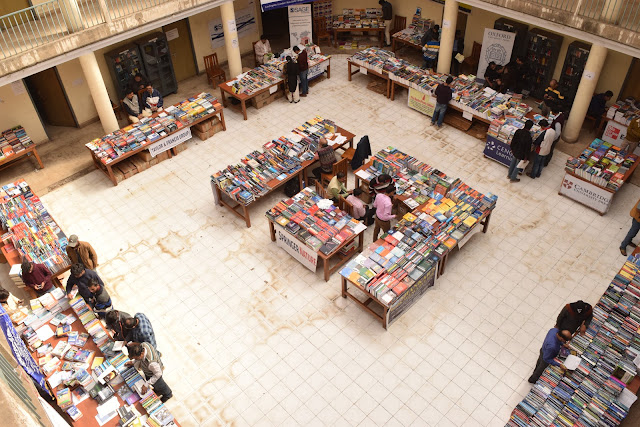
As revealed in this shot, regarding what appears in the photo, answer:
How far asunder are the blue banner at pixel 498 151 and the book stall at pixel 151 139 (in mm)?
7930

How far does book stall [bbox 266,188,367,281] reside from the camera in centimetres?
1098

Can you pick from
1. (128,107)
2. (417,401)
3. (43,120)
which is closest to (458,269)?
(417,401)

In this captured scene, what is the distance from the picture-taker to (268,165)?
42.8 ft

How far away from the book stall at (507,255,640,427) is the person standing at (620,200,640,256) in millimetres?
2392

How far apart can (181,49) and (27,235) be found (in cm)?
899

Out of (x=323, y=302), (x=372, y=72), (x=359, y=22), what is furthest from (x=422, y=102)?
(x=323, y=302)

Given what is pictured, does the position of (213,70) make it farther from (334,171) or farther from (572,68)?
(572,68)

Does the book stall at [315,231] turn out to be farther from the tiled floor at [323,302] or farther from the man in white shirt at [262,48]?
the man in white shirt at [262,48]

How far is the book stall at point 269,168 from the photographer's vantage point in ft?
40.7

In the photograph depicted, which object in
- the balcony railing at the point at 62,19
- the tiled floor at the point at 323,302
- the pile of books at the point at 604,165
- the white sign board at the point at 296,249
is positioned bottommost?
the tiled floor at the point at 323,302

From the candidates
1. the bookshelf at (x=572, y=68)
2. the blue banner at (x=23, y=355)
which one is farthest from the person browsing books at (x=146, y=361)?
the bookshelf at (x=572, y=68)

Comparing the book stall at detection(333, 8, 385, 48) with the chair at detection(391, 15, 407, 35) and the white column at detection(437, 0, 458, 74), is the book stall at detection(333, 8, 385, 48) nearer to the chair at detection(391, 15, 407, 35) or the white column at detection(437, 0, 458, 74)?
the chair at detection(391, 15, 407, 35)

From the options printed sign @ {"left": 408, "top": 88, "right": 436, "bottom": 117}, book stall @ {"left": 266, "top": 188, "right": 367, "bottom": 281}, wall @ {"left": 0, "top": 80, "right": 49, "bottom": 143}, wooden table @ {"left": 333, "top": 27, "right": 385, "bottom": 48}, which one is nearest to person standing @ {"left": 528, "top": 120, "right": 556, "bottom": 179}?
printed sign @ {"left": 408, "top": 88, "right": 436, "bottom": 117}

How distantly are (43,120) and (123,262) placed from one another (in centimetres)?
725
